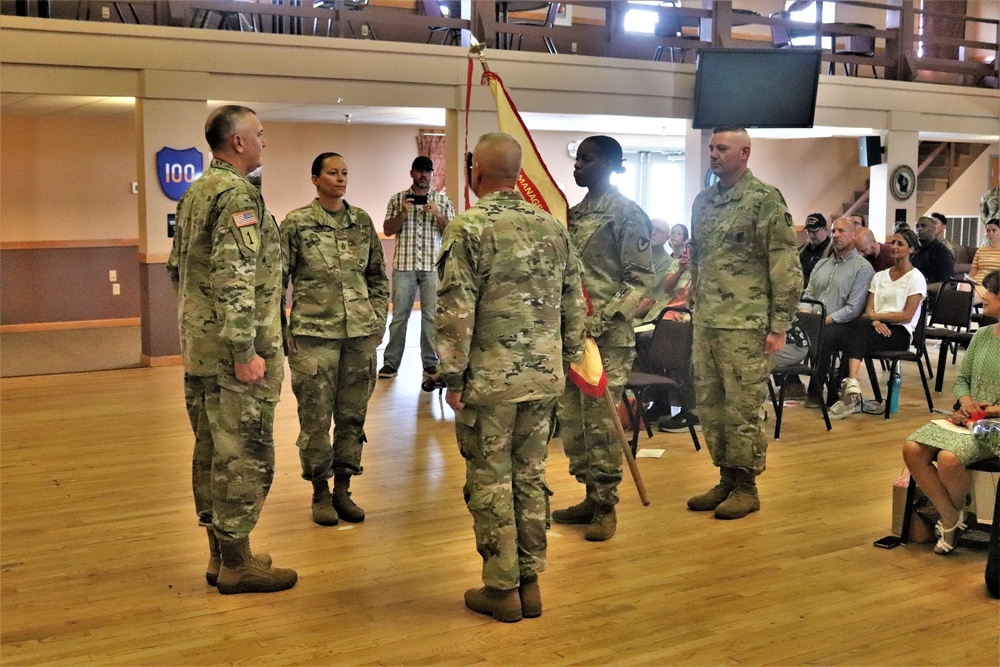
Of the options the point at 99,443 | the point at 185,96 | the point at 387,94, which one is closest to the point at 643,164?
the point at 387,94

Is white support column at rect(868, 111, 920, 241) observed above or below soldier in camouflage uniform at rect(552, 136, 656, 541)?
above

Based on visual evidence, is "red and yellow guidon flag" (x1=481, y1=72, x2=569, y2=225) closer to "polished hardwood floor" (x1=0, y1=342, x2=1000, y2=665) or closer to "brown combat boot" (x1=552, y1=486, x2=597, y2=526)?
"brown combat boot" (x1=552, y1=486, x2=597, y2=526)

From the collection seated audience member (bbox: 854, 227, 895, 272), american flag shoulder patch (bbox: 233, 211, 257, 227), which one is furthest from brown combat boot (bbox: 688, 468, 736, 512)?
seated audience member (bbox: 854, 227, 895, 272)

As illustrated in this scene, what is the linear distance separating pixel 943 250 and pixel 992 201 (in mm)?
3512

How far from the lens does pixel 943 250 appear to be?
8.95 metres

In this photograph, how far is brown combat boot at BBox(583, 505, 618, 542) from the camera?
4.08m

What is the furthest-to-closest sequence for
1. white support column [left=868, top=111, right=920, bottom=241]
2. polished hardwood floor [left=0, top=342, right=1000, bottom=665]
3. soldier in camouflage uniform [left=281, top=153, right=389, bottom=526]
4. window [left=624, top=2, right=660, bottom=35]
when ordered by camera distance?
1. window [left=624, top=2, right=660, bottom=35]
2. white support column [left=868, top=111, right=920, bottom=241]
3. soldier in camouflage uniform [left=281, top=153, right=389, bottom=526]
4. polished hardwood floor [left=0, top=342, right=1000, bottom=665]

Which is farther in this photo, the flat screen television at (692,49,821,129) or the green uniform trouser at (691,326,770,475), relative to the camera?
the flat screen television at (692,49,821,129)

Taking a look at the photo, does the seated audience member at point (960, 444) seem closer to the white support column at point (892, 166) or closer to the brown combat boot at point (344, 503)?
the brown combat boot at point (344, 503)

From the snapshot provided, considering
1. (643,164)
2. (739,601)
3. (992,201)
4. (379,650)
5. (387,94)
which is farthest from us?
(643,164)

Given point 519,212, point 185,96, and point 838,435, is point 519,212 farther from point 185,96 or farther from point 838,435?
point 185,96

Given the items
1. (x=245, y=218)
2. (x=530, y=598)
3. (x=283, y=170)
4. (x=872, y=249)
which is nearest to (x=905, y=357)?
(x=872, y=249)

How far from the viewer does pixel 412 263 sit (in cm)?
810

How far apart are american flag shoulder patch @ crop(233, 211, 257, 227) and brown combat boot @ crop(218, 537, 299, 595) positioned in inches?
41.7
